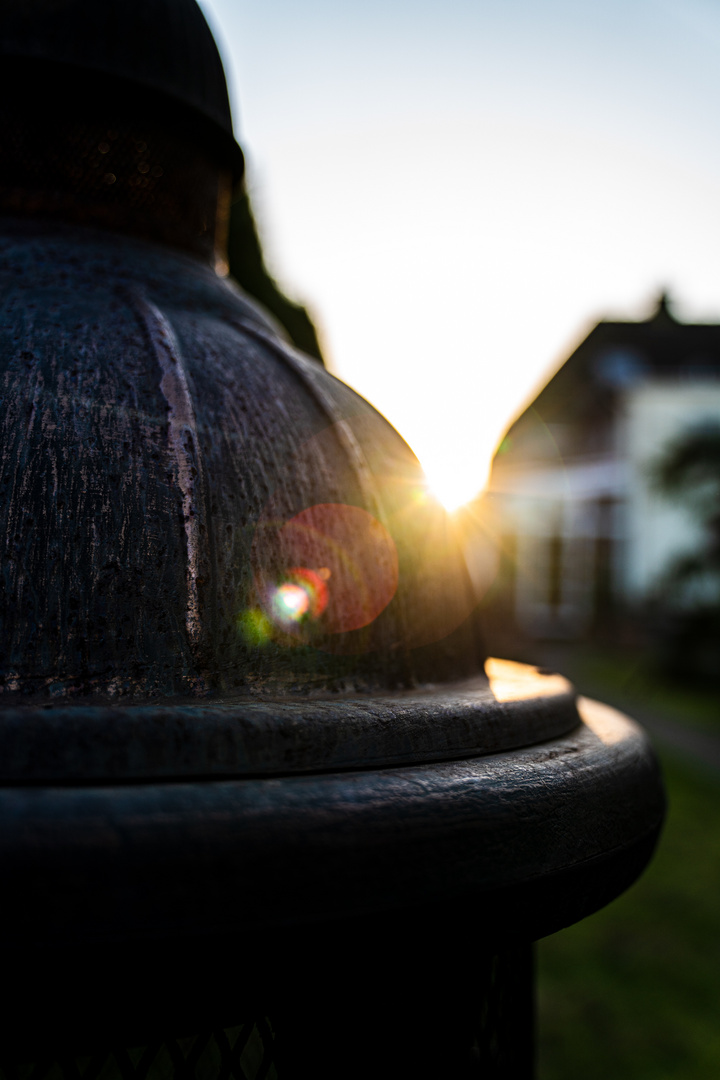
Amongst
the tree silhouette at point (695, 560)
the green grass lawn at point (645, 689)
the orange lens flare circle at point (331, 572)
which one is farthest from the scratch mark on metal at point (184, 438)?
the tree silhouette at point (695, 560)

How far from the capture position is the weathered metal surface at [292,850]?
75cm

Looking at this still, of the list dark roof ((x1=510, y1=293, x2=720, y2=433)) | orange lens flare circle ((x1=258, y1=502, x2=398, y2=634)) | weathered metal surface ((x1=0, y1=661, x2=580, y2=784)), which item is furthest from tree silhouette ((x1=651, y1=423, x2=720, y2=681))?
weathered metal surface ((x1=0, y1=661, x2=580, y2=784))

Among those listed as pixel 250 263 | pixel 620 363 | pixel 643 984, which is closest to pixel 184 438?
pixel 643 984

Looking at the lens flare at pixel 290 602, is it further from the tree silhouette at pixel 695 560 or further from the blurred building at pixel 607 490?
the blurred building at pixel 607 490

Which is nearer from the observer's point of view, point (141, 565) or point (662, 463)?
point (141, 565)

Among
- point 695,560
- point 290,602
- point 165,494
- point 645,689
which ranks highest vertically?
point 165,494

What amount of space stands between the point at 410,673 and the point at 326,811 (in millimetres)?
461

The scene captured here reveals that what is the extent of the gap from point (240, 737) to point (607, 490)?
17.5m

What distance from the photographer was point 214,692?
1.04 metres

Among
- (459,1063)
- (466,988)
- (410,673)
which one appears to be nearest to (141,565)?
(410,673)

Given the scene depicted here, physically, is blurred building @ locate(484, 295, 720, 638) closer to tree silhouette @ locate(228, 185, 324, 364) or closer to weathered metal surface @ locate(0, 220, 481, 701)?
tree silhouette @ locate(228, 185, 324, 364)

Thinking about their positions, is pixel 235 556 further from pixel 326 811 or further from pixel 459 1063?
pixel 459 1063

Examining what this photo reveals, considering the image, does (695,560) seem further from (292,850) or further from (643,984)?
(292,850)

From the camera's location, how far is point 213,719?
2.90 ft
